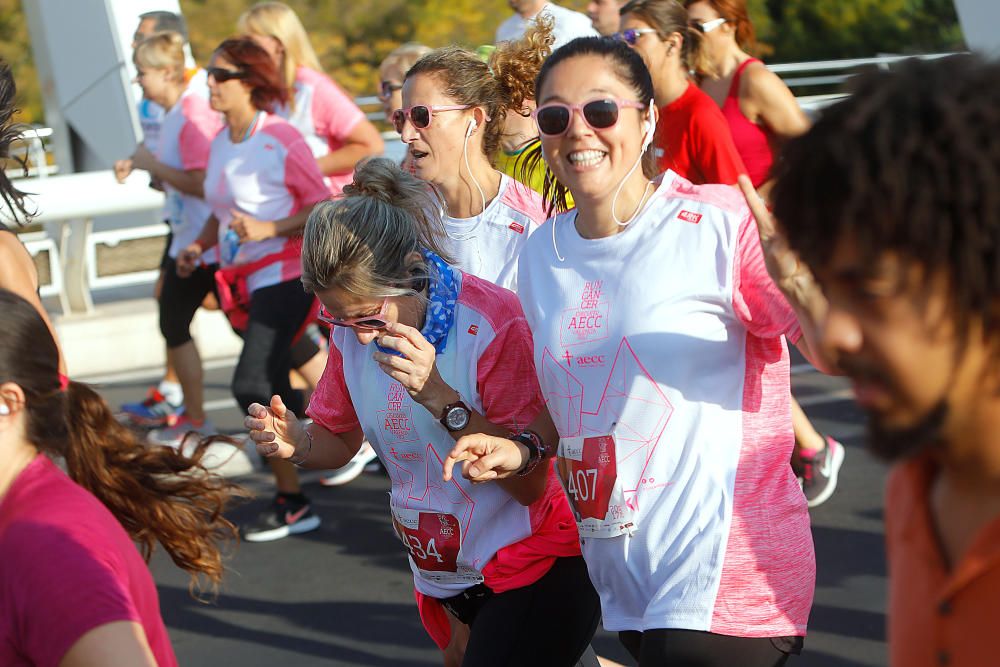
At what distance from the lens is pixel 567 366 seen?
9.33 ft

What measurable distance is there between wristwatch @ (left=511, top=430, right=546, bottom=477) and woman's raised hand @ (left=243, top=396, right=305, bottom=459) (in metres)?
0.62

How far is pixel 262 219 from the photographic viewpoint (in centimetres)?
603

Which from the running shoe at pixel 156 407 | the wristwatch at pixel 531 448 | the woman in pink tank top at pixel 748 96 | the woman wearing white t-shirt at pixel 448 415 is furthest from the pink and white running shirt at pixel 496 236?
the running shoe at pixel 156 407

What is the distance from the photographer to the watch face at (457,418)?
2900 millimetres

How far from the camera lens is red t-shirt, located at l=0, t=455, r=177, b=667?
77.2 inches

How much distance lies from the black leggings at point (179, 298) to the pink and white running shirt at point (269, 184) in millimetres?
1157

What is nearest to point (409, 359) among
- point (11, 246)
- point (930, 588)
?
point (11, 246)

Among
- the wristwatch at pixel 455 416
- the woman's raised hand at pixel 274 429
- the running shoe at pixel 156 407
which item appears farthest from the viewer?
the running shoe at pixel 156 407

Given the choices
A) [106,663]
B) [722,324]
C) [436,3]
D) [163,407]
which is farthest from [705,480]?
[436,3]

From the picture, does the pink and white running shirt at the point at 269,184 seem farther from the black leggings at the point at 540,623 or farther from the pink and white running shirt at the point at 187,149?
the black leggings at the point at 540,623

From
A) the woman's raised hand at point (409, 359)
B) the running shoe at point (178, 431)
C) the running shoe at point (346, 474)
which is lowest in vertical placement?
the running shoe at point (346, 474)

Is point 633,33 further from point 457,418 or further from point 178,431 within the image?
point 178,431

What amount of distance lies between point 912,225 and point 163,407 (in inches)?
287

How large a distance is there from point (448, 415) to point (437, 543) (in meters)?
0.37
